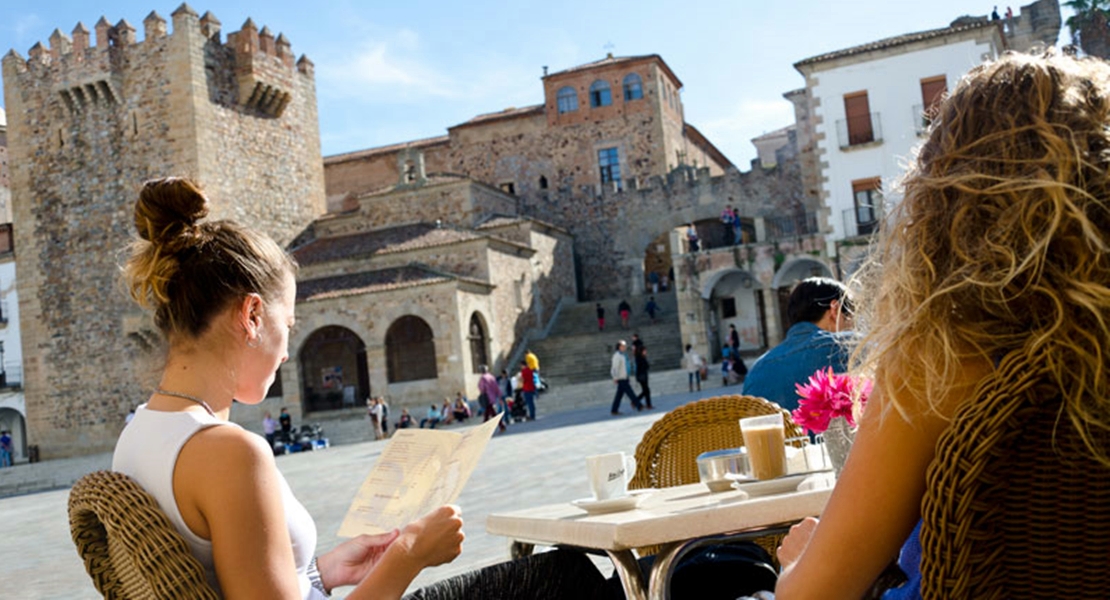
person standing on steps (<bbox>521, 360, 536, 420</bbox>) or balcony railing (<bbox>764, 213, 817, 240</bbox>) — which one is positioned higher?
balcony railing (<bbox>764, 213, 817, 240</bbox>)

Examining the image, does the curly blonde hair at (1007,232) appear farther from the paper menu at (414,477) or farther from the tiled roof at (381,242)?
the tiled roof at (381,242)

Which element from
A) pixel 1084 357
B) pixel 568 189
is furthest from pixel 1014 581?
pixel 568 189

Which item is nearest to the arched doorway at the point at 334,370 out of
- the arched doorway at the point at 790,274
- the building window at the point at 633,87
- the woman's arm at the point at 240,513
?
the arched doorway at the point at 790,274

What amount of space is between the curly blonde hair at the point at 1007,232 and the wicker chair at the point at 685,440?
6.02 feet

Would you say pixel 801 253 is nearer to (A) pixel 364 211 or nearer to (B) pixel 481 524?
(A) pixel 364 211

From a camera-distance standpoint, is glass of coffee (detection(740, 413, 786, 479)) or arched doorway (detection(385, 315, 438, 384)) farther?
arched doorway (detection(385, 315, 438, 384))

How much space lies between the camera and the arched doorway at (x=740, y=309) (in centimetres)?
3192

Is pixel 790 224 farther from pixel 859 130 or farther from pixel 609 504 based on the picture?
pixel 609 504

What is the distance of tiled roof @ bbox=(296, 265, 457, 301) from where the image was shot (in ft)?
91.0

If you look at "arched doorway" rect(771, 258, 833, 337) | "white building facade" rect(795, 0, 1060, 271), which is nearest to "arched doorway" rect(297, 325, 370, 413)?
"arched doorway" rect(771, 258, 833, 337)

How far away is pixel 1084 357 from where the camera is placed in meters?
1.40

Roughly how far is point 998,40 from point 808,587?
28.9 meters

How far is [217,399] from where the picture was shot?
7.13 feet

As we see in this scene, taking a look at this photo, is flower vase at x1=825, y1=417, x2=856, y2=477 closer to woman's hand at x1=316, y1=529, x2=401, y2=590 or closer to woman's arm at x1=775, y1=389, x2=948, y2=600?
woman's arm at x1=775, y1=389, x2=948, y2=600
